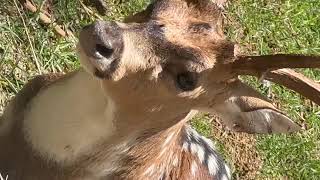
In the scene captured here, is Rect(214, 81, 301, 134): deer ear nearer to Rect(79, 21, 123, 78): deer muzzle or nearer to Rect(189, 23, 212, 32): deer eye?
Rect(189, 23, 212, 32): deer eye

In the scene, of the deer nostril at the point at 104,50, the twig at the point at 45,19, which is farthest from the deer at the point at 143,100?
the twig at the point at 45,19

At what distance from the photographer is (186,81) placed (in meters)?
3.97

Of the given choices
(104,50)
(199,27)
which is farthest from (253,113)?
(104,50)

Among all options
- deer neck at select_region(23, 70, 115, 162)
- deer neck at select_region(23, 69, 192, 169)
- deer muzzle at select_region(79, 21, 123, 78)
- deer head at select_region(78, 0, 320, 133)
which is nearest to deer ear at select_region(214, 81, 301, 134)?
deer head at select_region(78, 0, 320, 133)

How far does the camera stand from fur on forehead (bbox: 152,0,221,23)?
404 centimetres

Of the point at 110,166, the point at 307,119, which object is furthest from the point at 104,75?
the point at 307,119

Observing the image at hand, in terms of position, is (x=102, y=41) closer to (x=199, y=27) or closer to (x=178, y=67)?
(x=178, y=67)

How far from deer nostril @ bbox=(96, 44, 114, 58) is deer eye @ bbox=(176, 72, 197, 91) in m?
0.41

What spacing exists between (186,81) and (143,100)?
0.73 ft

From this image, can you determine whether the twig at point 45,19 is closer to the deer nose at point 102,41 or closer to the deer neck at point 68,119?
the deer neck at point 68,119

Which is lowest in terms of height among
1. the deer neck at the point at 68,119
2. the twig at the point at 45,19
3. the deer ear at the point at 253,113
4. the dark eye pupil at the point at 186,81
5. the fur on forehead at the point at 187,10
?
the deer ear at the point at 253,113

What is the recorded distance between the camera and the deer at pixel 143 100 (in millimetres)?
3789

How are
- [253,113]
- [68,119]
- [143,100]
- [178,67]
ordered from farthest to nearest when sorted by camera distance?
[68,119]
[253,113]
[143,100]
[178,67]

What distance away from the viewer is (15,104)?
4.64 meters
